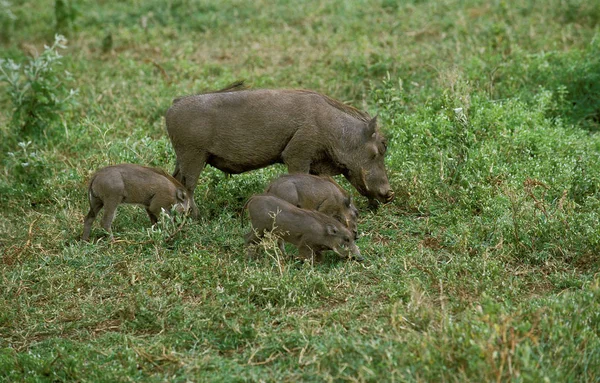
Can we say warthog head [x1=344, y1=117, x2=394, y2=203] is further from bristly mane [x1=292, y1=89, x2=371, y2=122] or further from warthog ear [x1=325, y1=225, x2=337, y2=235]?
warthog ear [x1=325, y1=225, x2=337, y2=235]

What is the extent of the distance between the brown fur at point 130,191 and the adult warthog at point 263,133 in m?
0.32

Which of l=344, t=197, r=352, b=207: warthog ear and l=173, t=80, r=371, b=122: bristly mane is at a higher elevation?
l=173, t=80, r=371, b=122: bristly mane

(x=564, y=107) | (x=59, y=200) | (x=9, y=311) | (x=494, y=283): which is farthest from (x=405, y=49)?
(x=9, y=311)

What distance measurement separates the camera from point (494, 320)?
527 centimetres

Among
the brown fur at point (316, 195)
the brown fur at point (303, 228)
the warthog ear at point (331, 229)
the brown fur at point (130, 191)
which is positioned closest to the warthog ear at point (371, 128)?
the brown fur at point (316, 195)

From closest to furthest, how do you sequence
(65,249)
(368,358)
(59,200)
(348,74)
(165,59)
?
1. (368,358)
2. (65,249)
3. (59,200)
4. (348,74)
5. (165,59)

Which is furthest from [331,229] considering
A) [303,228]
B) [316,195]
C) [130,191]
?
[130,191]

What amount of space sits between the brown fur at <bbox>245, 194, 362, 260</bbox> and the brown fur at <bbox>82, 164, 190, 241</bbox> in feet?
3.17

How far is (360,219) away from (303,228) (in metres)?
1.14

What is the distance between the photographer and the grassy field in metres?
5.48

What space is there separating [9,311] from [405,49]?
6.92m

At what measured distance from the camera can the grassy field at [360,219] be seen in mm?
5484

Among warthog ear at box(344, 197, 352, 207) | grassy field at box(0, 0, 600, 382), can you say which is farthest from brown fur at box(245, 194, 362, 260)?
warthog ear at box(344, 197, 352, 207)

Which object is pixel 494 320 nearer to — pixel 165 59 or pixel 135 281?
pixel 135 281
